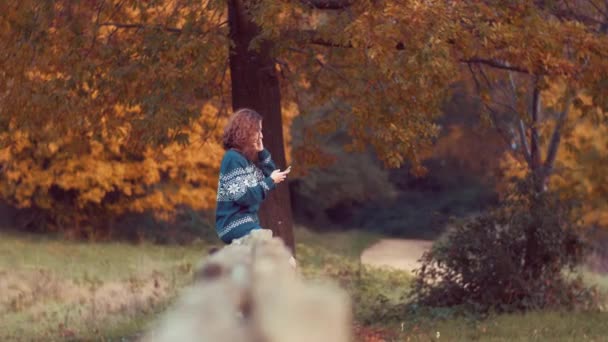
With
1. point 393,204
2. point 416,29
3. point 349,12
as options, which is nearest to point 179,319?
point 416,29

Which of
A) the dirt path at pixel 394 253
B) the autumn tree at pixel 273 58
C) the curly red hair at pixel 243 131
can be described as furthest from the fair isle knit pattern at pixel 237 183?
the dirt path at pixel 394 253

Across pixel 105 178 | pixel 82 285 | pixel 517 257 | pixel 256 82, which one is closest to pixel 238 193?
pixel 256 82

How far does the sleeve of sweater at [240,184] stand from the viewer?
6836 millimetres

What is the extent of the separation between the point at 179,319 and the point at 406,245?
31.9m

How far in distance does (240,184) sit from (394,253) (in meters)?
22.4

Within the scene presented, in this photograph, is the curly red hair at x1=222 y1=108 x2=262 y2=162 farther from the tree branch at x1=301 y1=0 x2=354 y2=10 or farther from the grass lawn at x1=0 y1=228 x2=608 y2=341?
the grass lawn at x1=0 y1=228 x2=608 y2=341

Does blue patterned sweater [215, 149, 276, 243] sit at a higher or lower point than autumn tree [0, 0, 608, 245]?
lower

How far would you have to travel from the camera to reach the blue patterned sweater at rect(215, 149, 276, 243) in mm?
6848

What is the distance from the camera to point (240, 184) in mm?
6855

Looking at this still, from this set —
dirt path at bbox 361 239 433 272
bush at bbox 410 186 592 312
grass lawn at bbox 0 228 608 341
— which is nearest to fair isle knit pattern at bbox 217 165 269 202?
grass lawn at bbox 0 228 608 341

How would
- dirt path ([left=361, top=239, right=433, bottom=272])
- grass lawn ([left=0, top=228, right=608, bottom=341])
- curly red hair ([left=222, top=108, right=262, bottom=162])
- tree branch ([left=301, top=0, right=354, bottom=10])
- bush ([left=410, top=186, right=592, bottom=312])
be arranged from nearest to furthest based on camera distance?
curly red hair ([left=222, top=108, right=262, bottom=162]), tree branch ([left=301, top=0, right=354, bottom=10]), grass lawn ([left=0, top=228, right=608, bottom=341]), bush ([left=410, top=186, right=592, bottom=312]), dirt path ([left=361, top=239, right=433, bottom=272])

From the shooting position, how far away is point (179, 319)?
6.00 feet

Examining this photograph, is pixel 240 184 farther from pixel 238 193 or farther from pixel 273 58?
pixel 273 58

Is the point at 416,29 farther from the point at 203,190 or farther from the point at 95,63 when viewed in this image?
the point at 203,190
